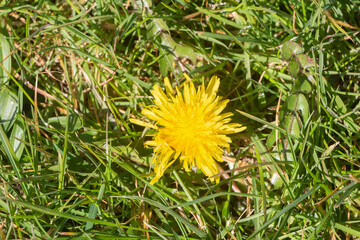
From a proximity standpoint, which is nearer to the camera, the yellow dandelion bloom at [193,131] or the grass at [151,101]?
the yellow dandelion bloom at [193,131]

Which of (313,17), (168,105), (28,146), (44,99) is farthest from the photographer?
(44,99)

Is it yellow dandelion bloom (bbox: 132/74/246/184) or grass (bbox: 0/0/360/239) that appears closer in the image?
yellow dandelion bloom (bbox: 132/74/246/184)

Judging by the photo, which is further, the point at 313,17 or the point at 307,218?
the point at 313,17

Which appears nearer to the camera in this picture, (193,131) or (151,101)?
(193,131)

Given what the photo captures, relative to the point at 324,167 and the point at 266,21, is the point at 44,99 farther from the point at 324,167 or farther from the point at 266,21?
the point at 324,167

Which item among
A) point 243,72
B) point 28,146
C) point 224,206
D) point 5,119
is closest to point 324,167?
point 224,206

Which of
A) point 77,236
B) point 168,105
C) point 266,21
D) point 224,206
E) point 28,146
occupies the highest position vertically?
point 266,21

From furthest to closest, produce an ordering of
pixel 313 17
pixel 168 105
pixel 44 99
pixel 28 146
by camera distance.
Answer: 1. pixel 44 99
2. pixel 28 146
3. pixel 313 17
4. pixel 168 105

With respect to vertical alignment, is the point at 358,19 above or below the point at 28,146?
above
